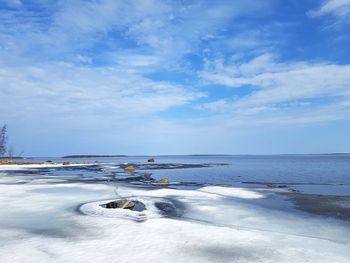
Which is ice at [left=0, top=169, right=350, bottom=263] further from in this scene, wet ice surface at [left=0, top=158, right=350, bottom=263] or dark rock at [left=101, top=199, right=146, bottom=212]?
dark rock at [left=101, top=199, right=146, bottom=212]

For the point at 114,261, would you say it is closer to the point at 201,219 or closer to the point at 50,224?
the point at 50,224

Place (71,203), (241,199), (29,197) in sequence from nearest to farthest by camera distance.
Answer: (71,203) → (29,197) → (241,199)

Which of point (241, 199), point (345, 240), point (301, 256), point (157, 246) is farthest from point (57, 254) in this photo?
point (241, 199)

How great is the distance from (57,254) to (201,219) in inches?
283

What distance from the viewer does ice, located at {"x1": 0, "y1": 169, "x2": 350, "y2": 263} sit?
941cm

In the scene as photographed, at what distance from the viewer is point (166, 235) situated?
11.7 metres

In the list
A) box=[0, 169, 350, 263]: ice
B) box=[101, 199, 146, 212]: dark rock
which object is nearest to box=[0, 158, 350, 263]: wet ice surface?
box=[0, 169, 350, 263]: ice

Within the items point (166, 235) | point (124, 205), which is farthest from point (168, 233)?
point (124, 205)

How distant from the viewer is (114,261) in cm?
887

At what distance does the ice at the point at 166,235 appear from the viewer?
9414 mm

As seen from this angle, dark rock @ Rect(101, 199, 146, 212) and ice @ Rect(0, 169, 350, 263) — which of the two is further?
dark rock @ Rect(101, 199, 146, 212)

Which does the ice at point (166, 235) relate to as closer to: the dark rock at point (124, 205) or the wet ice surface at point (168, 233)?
the wet ice surface at point (168, 233)

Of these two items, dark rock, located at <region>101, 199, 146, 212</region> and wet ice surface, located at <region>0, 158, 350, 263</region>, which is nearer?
wet ice surface, located at <region>0, 158, 350, 263</region>

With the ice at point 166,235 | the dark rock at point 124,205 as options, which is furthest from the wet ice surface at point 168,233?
the dark rock at point 124,205
